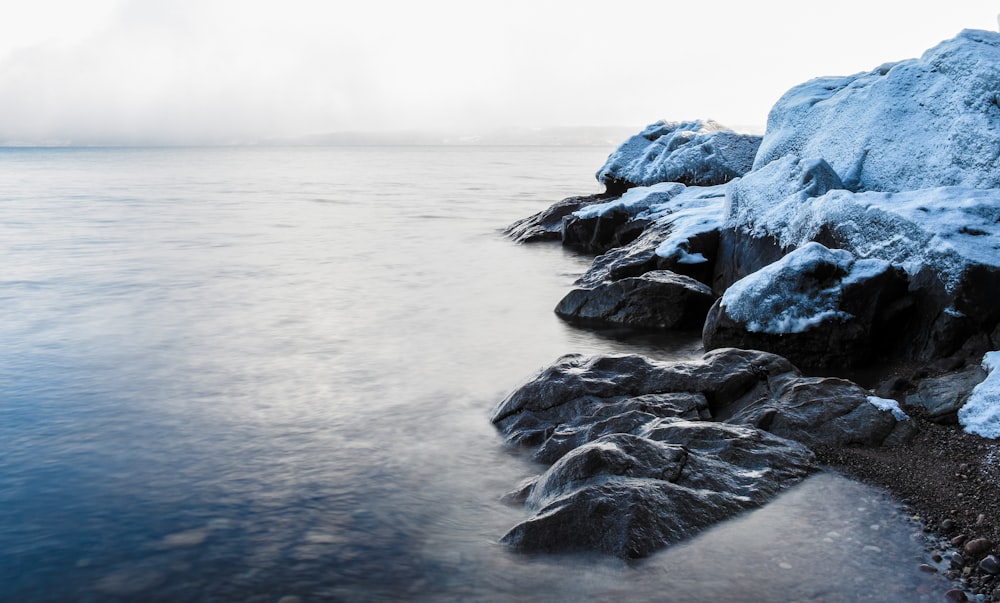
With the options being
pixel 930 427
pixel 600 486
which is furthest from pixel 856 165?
pixel 600 486

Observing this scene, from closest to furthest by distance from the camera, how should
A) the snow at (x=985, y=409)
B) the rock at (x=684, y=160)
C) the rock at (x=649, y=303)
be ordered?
1. the snow at (x=985, y=409)
2. the rock at (x=649, y=303)
3. the rock at (x=684, y=160)

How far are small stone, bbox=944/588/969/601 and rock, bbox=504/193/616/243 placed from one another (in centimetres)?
1924

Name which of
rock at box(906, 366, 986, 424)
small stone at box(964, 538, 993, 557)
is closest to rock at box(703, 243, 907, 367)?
rock at box(906, 366, 986, 424)

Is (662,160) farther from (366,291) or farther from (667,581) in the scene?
(667,581)

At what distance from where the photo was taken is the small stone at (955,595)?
4.95 m

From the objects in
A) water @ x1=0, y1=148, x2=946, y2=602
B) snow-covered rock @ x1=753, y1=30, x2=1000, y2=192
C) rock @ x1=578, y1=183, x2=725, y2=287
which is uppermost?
snow-covered rock @ x1=753, y1=30, x2=1000, y2=192

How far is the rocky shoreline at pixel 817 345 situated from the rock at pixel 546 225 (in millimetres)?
9114

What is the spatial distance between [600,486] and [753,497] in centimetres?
128

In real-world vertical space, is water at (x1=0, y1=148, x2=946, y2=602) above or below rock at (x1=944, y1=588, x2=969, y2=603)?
below

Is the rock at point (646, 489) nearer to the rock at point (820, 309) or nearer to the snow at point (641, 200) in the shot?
the rock at point (820, 309)

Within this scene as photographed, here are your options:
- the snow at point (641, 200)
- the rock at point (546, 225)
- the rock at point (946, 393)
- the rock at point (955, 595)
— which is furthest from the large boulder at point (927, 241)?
the rock at point (546, 225)

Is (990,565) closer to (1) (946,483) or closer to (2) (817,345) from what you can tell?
(1) (946,483)

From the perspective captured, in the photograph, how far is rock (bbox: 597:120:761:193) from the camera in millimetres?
24219

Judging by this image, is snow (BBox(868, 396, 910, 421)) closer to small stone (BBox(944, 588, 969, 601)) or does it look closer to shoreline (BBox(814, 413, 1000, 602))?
shoreline (BBox(814, 413, 1000, 602))
